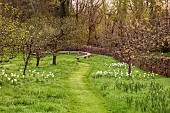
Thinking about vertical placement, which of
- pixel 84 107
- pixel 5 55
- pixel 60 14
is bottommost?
pixel 84 107

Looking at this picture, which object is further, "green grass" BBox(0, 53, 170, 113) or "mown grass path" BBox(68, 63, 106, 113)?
"mown grass path" BBox(68, 63, 106, 113)

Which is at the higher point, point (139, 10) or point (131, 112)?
point (139, 10)

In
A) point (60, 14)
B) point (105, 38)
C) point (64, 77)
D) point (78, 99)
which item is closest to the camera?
point (78, 99)

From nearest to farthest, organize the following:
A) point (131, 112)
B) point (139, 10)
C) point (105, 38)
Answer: point (131, 112), point (139, 10), point (105, 38)

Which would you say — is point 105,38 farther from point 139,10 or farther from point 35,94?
point 35,94

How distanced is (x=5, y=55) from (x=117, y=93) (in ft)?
20.5

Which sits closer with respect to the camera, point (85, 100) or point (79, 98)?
point (85, 100)

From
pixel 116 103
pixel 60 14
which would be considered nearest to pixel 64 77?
pixel 116 103

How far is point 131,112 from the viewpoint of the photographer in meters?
12.6

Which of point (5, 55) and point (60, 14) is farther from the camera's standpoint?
point (60, 14)

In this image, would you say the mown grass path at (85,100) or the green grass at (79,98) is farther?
the mown grass path at (85,100)

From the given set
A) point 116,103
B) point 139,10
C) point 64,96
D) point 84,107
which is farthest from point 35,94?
point 139,10

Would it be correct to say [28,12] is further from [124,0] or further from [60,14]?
[124,0]

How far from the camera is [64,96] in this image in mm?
15250
